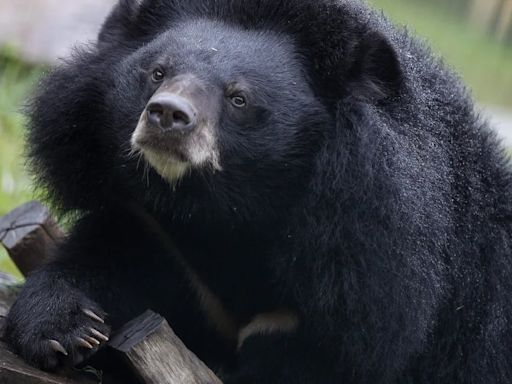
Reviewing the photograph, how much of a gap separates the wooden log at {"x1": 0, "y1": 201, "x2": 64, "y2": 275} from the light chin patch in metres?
1.54

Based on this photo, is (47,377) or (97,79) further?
(97,79)

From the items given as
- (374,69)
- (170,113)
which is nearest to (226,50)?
(170,113)

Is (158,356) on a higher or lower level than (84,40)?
higher

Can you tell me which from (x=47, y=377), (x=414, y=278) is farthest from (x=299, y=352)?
(x=47, y=377)

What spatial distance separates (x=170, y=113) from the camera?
4703mm

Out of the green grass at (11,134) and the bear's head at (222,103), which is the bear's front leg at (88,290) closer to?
the bear's head at (222,103)

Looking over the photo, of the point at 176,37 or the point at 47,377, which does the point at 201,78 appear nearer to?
the point at 176,37

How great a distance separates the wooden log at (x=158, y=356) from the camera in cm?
487

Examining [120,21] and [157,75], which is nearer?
[157,75]

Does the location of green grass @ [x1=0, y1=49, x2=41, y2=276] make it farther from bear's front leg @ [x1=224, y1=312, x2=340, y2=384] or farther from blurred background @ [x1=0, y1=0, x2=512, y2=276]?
bear's front leg @ [x1=224, y1=312, x2=340, y2=384]

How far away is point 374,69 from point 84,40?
6.04 m

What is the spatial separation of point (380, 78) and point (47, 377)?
76.5 inches

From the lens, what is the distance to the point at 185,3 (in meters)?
5.52

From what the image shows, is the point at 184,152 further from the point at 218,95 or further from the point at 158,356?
the point at 158,356
